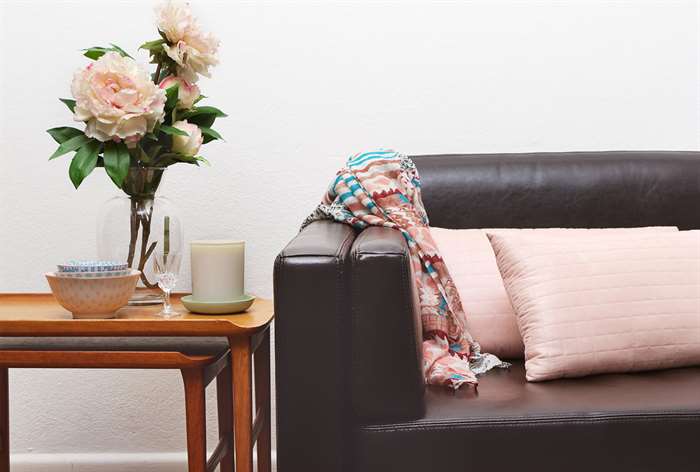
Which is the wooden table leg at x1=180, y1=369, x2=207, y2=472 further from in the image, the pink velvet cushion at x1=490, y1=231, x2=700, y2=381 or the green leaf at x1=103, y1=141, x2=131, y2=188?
the pink velvet cushion at x1=490, y1=231, x2=700, y2=381

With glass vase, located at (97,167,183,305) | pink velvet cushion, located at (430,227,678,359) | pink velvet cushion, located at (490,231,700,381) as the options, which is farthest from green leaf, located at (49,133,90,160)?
pink velvet cushion, located at (490,231,700,381)

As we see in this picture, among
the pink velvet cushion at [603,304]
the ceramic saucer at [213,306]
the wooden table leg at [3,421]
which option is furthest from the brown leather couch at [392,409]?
the wooden table leg at [3,421]

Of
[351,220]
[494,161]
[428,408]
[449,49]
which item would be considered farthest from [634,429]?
[449,49]

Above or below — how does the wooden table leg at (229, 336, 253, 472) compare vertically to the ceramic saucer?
below

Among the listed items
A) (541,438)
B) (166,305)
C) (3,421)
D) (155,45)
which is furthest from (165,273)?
(541,438)

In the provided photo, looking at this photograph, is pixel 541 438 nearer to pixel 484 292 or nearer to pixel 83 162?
pixel 484 292

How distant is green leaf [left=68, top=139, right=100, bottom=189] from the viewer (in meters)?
1.70

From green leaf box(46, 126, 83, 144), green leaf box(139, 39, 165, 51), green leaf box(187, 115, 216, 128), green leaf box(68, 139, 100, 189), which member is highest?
green leaf box(139, 39, 165, 51)

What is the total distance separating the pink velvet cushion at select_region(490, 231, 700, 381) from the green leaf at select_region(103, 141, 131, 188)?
822 millimetres

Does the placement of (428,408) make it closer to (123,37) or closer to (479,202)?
(479,202)

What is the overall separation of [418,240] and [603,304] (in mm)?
394

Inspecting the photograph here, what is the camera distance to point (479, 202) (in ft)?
6.78

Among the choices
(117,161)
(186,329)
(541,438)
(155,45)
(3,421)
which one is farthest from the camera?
(3,421)

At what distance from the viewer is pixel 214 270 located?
1733mm
